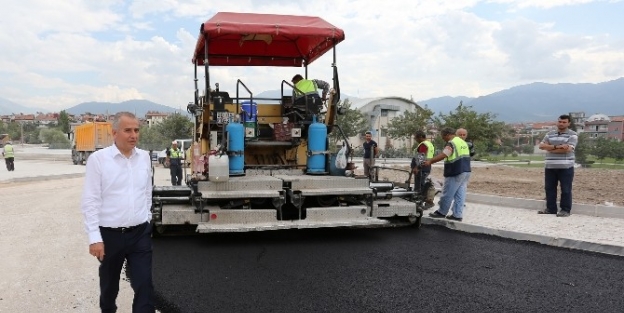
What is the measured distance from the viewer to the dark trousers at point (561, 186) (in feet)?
24.1

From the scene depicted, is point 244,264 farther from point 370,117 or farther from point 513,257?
point 370,117

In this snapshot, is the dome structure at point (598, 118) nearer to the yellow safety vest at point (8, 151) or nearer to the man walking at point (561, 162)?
the yellow safety vest at point (8, 151)

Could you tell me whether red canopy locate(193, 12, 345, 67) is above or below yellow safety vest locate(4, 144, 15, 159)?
above

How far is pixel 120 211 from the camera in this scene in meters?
2.93

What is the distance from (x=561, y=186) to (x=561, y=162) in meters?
0.42

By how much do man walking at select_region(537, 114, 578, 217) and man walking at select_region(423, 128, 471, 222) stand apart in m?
1.30

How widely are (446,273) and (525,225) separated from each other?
8.97 feet

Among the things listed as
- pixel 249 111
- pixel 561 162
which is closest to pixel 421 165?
pixel 561 162

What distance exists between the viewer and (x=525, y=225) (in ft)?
21.9

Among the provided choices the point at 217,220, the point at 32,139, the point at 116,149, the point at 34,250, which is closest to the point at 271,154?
the point at 217,220

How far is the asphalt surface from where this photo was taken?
12.2ft

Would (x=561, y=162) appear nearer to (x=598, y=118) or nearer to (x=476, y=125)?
(x=476, y=125)

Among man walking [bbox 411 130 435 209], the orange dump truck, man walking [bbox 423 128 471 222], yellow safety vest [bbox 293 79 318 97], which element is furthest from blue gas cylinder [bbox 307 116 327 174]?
the orange dump truck

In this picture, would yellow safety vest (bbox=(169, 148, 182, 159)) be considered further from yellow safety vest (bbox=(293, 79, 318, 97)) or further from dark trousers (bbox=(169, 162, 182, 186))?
yellow safety vest (bbox=(293, 79, 318, 97))
